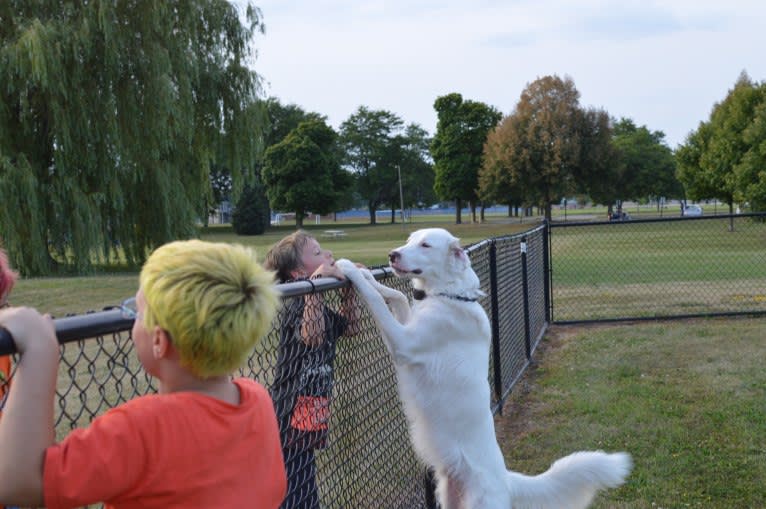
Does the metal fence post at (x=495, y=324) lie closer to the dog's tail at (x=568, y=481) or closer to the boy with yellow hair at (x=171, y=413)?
the dog's tail at (x=568, y=481)

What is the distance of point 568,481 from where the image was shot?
3627 millimetres

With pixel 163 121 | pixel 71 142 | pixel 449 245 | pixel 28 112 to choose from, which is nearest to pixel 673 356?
pixel 449 245

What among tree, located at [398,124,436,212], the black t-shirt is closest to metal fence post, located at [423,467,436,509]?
the black t-shirt

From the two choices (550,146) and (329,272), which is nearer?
(329,272)

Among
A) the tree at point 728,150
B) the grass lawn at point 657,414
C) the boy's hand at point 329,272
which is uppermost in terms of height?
the tree at point 728,150

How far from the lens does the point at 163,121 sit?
19.8 meters

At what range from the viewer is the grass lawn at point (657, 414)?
4.98m

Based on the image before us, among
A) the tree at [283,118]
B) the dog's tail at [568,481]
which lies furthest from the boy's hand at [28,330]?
the tree at [283,118]

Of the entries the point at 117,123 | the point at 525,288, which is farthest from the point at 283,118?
the point at 525,288

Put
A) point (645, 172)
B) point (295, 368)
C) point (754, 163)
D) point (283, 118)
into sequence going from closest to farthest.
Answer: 1. point (295, 368)
2. point (754, 163)
3. point (645, 172)
4. point (283, 118)

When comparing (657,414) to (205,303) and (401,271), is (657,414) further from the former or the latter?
(205,303)

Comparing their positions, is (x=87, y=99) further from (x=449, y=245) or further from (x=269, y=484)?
(x=269, y=484)

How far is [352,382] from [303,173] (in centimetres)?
6846

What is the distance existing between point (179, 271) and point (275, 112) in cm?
8305
